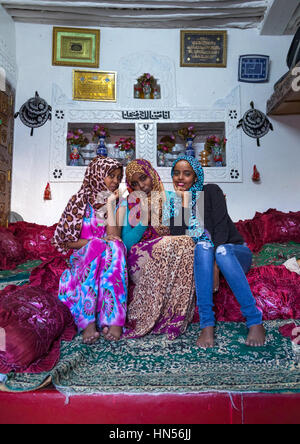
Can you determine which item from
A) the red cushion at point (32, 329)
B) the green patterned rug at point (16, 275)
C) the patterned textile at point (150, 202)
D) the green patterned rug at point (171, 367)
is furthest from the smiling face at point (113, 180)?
the green patterned rug at point (16, 275)

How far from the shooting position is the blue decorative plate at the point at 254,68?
14.1 ft

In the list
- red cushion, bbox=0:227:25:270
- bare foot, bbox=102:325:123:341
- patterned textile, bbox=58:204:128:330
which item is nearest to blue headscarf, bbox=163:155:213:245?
patterned textile, bbox=58:204:128:330

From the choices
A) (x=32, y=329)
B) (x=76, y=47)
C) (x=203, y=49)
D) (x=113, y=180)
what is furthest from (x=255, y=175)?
(x=32, y=329)

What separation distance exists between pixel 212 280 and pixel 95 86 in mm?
3473

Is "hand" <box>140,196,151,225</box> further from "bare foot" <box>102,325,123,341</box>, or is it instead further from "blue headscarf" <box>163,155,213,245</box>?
"bare foot" <box>102,325,123,341</box>

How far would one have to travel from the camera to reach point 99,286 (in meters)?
1.76

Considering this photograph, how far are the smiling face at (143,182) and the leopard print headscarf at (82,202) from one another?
0.15 meters

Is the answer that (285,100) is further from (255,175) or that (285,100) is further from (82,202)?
(82,202)

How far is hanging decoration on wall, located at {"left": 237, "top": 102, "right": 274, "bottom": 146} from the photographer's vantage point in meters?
4.31

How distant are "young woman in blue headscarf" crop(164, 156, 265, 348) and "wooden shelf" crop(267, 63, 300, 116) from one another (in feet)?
7.48

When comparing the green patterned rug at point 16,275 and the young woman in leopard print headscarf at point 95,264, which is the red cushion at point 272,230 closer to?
the young woman in leopard print headscarf at point 95,264
